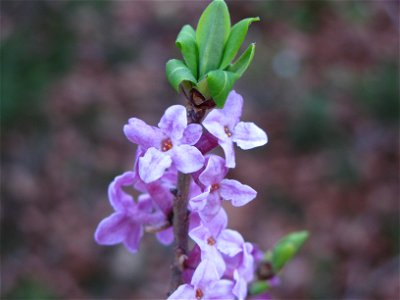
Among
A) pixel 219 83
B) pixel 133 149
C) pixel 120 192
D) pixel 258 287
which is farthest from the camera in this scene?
pixel 133 149

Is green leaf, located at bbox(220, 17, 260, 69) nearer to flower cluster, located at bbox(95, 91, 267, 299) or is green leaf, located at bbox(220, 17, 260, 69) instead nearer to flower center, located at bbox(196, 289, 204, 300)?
flower cluster, located at bbox(95, 91, 267, 299)

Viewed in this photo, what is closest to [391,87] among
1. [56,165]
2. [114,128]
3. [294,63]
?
[294,63]

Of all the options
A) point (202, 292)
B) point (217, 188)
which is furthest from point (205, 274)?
point (217, 188)

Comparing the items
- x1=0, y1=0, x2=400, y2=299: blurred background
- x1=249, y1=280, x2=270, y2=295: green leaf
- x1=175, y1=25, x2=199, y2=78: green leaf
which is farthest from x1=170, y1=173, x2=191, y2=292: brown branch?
x1=0, y1=0, x2=400, y2=299: blurred background

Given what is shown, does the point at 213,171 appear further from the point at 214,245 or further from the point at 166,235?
the point at 166,235

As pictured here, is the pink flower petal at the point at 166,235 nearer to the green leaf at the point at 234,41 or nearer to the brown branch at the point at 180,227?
the brown branch at the point at 180,227
